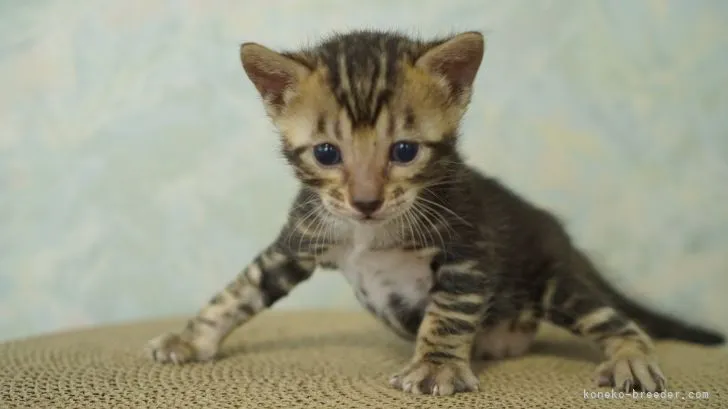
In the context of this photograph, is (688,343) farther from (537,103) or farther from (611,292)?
(537,103)

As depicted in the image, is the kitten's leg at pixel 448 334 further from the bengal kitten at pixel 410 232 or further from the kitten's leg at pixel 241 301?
the kitten's leg at pixel 241 301

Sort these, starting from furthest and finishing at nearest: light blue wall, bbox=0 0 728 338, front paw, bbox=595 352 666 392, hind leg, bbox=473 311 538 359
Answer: light blue wall, bbox=0 0 728 338
hind leg, bbox=473 311 538 359
front paw, bbox=595 352 666 392

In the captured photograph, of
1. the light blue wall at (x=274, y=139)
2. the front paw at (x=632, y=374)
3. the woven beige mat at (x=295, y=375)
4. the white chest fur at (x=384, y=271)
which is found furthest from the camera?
the light blue wall at (x=274, y=139)

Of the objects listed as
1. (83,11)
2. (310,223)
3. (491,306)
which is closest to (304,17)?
(83,11)

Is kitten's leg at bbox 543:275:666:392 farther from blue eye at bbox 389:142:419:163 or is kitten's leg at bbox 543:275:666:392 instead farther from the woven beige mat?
blue eye at bbox 389:142:419:163

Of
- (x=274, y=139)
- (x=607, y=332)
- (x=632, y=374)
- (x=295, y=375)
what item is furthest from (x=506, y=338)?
(x=274, y=139)

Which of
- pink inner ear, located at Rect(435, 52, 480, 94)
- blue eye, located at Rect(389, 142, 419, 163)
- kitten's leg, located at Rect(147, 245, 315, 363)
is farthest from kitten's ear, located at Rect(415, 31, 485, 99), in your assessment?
kitten's leg, located at Rect(147, 245, 315, 363)

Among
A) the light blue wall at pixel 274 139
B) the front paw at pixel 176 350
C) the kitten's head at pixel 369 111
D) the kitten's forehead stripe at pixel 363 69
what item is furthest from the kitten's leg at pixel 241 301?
the light blue wall at pixel 274 139
